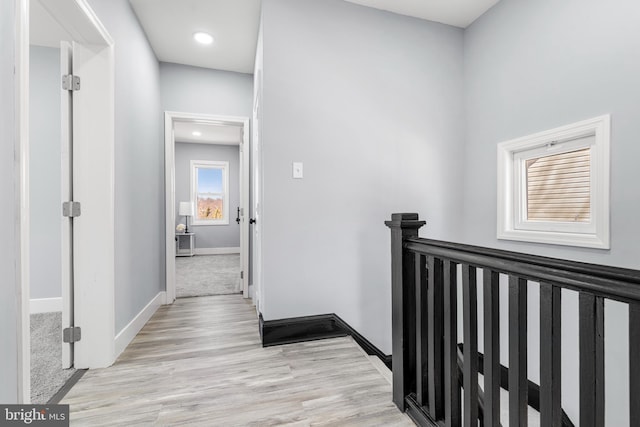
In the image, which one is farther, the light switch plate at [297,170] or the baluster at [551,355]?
the light switch plate at [297,170]

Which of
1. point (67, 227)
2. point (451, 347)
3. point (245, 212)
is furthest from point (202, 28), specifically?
point (451, 347)

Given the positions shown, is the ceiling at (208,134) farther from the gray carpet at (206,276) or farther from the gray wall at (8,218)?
the gray wall at (8,218)

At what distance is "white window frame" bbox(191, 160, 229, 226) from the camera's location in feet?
23.7

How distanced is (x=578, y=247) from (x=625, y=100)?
94cm

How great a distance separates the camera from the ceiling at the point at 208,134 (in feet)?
19.0

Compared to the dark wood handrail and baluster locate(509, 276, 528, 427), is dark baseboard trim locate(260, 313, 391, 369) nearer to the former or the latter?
the dark wood handrail

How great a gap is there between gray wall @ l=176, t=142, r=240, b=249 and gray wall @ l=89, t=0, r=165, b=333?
4157 mm

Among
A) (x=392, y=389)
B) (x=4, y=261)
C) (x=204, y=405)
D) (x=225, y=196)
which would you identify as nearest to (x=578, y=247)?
(x=392, y=389)

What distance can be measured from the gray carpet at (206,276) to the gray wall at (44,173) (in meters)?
1.29

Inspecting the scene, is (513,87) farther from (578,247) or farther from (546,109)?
(578,247)

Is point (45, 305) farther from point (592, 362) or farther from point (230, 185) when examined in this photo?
point (230, 185)

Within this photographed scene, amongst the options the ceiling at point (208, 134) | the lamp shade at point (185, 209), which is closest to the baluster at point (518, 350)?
the ceiling at point (208, 134)

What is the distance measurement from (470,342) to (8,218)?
1.78m

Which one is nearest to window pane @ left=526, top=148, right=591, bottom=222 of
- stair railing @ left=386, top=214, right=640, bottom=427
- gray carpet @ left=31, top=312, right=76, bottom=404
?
stair railing @ left=386, top=214, right=640, bottom=427
